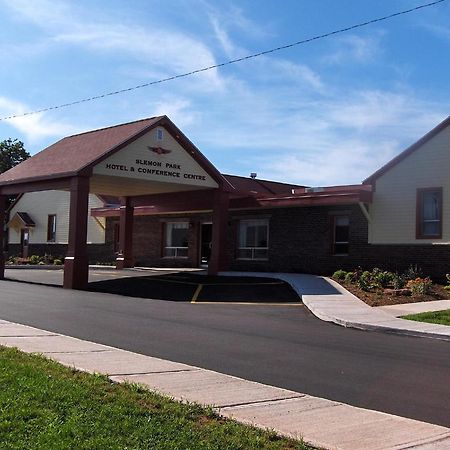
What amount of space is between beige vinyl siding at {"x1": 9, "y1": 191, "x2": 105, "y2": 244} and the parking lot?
1434 cm

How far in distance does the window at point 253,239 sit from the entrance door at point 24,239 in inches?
882

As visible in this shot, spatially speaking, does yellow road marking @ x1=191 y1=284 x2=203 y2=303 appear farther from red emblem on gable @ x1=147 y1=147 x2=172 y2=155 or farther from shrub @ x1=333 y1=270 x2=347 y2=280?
red emblem on gable @ x1=147 y1=147 x2=172 y2=155

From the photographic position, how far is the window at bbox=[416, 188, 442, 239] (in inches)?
921

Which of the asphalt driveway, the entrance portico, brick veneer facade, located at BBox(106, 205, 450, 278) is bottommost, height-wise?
the asphalt driveway

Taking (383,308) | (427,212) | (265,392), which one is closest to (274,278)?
(427,212)

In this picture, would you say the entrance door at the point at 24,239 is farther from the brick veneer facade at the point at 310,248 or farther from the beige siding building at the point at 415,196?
the beige siding building at the point at 415,196

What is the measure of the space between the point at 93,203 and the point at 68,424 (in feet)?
126

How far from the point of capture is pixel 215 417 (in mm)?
6109

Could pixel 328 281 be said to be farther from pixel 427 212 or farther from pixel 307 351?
pixel 307 351

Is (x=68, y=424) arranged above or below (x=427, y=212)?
below

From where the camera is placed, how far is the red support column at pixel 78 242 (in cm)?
2355

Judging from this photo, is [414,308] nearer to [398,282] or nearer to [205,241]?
[398,282]

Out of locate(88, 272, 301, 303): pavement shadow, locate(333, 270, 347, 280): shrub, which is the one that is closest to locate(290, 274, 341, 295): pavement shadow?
locate(88, 272, 301, 303): pavement shadow

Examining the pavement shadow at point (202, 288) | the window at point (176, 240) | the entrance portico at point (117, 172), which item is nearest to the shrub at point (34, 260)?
the window at point (176, 240)
